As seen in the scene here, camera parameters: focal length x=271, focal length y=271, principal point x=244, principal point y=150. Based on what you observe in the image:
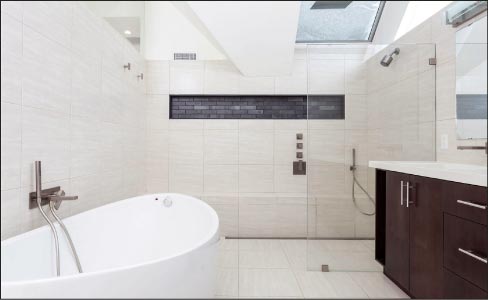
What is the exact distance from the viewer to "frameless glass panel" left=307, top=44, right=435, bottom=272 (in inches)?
29.3

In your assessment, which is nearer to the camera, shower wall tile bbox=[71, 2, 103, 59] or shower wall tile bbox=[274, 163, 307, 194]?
shower wall tile bbox=[71, 2, 103, 59]

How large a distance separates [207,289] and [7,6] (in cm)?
50

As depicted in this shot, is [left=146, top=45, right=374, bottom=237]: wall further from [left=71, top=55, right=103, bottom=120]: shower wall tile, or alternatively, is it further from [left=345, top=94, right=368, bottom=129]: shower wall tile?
[left=71, top=55, right=103, bottom=120]: shower wall tile

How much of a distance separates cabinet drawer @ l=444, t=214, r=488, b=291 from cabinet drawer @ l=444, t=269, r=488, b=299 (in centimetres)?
2

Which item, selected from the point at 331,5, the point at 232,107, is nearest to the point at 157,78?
the point at 232,107

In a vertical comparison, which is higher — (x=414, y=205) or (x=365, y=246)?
(x=414, y=205)

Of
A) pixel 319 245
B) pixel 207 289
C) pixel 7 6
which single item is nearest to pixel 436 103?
pixel 207 289

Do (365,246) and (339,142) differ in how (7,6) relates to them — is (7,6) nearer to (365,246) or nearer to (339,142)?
(339,142)

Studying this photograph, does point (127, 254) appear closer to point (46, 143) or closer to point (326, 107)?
point (46, 143)

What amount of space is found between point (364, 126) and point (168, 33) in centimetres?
62

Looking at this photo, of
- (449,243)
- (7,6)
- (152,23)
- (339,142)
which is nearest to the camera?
(7,6)

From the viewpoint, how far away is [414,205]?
1223mm

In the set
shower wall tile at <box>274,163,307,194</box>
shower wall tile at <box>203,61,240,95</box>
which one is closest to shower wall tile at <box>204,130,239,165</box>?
shower wall tile at <box>203,61,240,95</box>

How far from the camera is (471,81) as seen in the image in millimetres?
563
